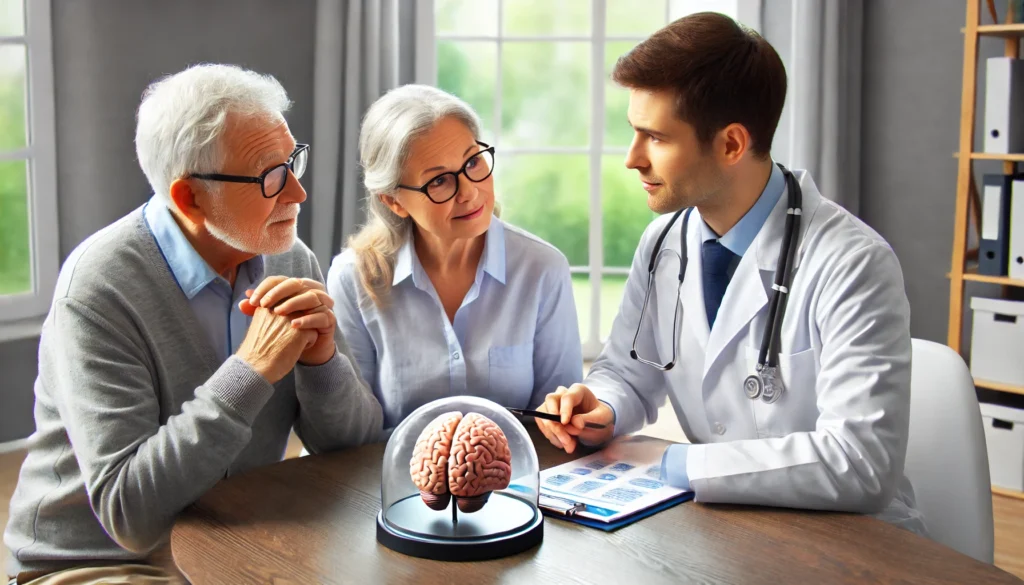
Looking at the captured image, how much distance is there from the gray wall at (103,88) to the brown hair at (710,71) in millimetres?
2556

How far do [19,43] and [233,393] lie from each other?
261 cm

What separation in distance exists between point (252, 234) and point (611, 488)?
80 centimetres

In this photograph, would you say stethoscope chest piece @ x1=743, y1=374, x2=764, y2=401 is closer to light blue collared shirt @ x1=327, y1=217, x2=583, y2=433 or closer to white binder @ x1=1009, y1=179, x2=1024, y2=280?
light blue collared shirt @ x1=327, y1=217, x2=583, y2=433

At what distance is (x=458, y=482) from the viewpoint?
4.86 feet

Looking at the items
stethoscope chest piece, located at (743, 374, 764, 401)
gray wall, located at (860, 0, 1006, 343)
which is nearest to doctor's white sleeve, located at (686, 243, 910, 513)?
stethoscope chest piece, located at (743, 374, 764, 401)

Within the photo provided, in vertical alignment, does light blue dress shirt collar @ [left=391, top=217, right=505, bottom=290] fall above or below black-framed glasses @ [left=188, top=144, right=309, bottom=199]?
below

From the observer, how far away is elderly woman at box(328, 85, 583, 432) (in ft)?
7.46

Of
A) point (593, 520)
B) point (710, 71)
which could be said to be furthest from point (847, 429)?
point (710, 71)

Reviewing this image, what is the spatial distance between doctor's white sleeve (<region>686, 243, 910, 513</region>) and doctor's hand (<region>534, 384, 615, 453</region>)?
0.25 meters

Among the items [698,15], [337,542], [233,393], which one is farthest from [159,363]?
[698,15]

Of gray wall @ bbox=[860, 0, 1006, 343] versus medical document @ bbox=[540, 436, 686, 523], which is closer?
medical document @ bbox=[540, 436, 686, 523]

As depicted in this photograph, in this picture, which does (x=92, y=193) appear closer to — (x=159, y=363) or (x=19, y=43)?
(x=19, y=43)

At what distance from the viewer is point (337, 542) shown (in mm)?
1524

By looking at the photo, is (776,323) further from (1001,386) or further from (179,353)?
(1001,386)
